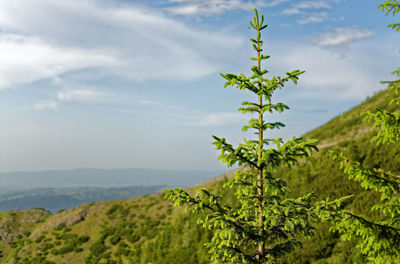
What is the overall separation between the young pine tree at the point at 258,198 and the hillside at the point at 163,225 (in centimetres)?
699

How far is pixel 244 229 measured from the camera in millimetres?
6320

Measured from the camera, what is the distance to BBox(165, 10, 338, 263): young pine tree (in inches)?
236

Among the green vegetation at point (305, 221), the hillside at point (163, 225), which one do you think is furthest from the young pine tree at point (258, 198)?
the hillside at point (163, 225)

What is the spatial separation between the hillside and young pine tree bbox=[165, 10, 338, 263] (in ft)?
22.9

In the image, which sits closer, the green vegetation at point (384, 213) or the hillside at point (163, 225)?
the green vegetation at point (384, 213)

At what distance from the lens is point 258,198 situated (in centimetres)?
658

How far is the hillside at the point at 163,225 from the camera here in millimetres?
16500

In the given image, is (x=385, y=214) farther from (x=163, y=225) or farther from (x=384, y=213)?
(x=163, y=225)

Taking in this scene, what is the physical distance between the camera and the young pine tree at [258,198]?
236 inches

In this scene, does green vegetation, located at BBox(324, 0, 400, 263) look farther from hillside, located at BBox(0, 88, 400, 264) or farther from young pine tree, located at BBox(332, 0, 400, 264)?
hillside, located at BBox(0, 88, 400, 264)

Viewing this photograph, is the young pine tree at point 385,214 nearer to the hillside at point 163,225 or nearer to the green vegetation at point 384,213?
the green vegetation at point 384,213

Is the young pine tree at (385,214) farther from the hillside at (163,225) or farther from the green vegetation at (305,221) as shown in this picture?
the hillside at (163,225)

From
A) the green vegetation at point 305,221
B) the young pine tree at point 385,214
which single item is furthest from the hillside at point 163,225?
the young pine tree at point 385,214

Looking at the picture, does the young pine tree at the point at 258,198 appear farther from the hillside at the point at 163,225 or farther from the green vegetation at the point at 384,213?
the hillside at the point at 163,225
